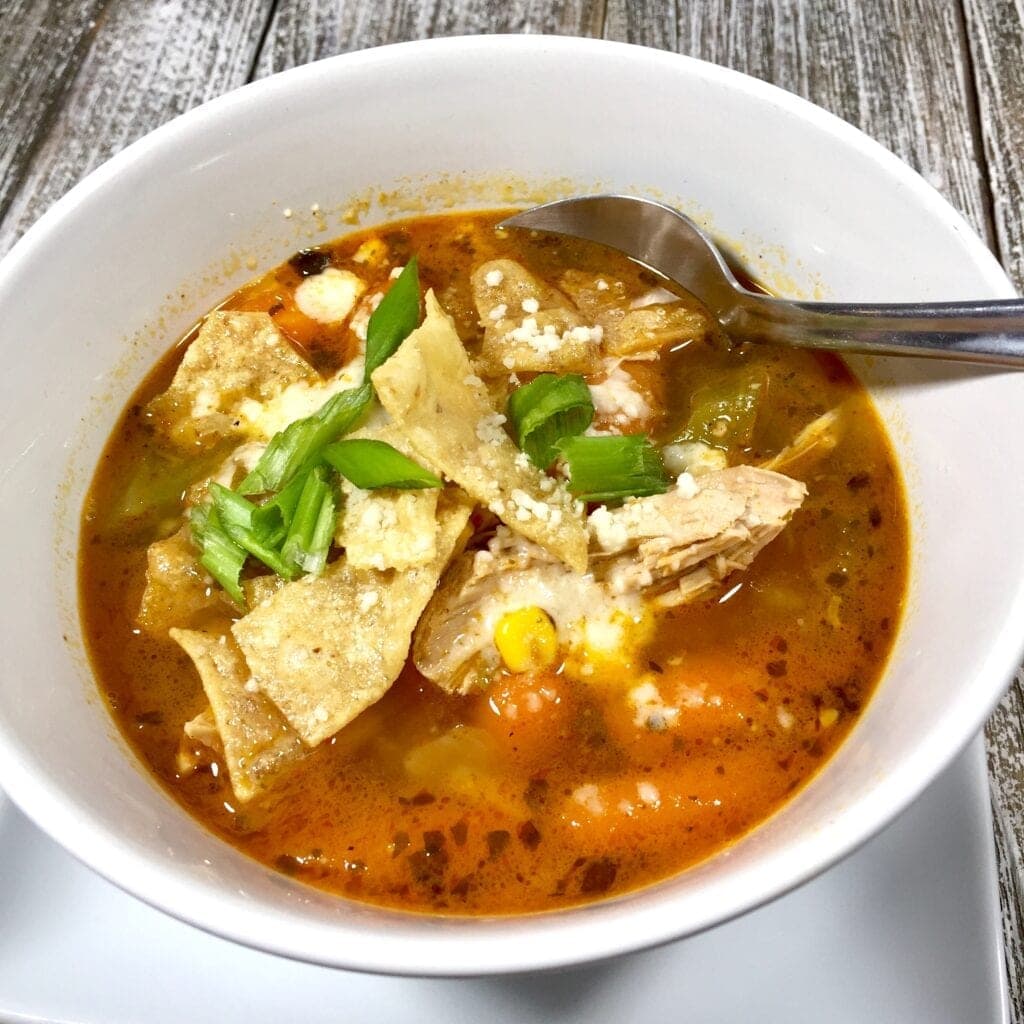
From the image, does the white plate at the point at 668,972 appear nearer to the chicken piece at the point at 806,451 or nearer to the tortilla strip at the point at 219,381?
the chicken piece at the point at 806,451

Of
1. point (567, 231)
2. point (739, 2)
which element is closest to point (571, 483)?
point (567, 231)

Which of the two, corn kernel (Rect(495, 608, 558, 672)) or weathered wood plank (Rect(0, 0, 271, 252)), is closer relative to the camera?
corn kernel (Rect(495, 608, 558, 672))

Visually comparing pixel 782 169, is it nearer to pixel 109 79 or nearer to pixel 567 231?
pixel 567 231

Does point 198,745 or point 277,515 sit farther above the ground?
point 277,515

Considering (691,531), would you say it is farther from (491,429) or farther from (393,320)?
(393,320)

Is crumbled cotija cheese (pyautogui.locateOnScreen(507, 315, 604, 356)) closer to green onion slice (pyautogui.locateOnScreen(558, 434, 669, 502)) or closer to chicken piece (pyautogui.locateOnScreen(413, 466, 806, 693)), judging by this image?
green onion slice (pyautogui.locateOnScreen(558, 434, 669, 502))

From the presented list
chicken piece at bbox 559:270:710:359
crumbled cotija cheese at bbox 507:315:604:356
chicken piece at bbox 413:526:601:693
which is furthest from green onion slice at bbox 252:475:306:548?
chicken piece at bbox 559:270:710:359

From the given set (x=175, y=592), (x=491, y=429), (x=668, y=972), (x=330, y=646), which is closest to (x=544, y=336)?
(x=491, y=429)
